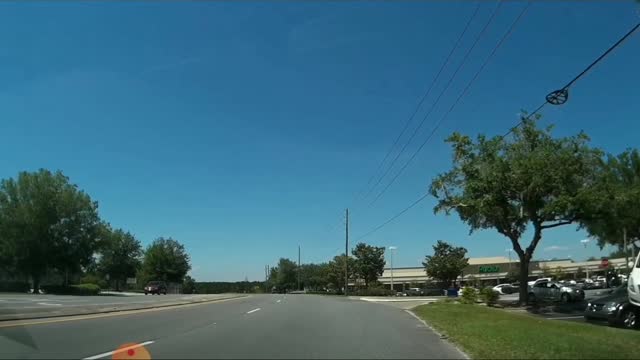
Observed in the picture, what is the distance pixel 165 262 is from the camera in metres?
106

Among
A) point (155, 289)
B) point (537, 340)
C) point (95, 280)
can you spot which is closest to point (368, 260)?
point (155, 289)

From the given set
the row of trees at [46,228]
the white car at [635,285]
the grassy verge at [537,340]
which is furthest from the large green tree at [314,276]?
the white car at [635,285]

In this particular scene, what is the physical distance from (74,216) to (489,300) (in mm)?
47391

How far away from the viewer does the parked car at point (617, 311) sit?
20703mm

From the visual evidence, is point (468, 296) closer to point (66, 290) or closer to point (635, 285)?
point (635, 285)

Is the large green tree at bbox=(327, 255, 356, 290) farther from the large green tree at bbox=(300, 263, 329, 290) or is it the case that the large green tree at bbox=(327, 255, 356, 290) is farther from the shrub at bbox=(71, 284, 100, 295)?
the shrub at bbox=(71, 284, 100, 295)

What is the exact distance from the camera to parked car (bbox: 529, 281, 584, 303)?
37750 millimetres

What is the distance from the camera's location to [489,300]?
36.2 metres

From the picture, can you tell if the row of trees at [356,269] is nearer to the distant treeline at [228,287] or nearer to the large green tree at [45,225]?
the distant treeline at [228,287]

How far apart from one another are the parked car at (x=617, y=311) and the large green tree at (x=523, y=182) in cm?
886

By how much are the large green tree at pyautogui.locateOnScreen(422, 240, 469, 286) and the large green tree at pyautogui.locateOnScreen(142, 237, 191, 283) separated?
48.0 m

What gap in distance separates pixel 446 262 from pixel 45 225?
47229 mm

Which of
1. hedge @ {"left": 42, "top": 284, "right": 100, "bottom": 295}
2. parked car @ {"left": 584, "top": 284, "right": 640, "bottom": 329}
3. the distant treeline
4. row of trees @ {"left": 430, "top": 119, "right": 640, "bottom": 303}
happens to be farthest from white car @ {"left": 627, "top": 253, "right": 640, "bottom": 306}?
the distant treeline

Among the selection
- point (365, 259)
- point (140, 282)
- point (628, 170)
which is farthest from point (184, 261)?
point (628, 170)
